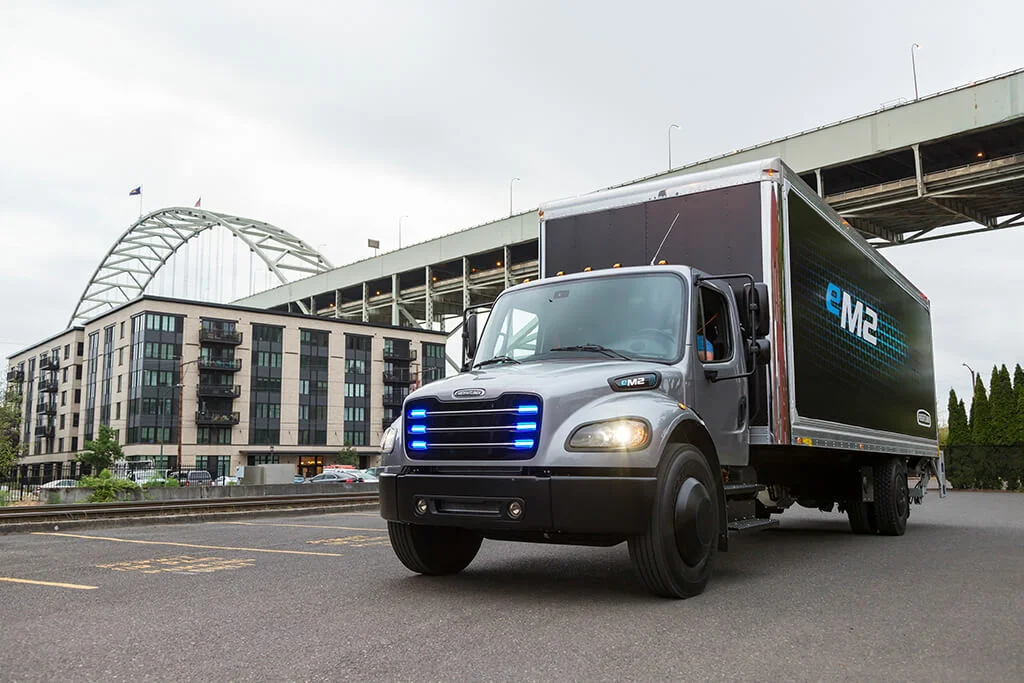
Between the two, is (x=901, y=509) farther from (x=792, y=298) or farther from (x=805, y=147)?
(x=805, y=147)

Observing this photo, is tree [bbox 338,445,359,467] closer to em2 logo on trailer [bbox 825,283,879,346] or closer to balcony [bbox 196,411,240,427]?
balcony [bbox 196,411,240,427]

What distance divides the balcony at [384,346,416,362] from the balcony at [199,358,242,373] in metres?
15.7

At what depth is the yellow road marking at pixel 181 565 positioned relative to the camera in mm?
8711

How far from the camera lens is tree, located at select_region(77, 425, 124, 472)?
6412 cm

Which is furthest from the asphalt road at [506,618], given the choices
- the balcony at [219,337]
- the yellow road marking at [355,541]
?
the balcony at [219,337]

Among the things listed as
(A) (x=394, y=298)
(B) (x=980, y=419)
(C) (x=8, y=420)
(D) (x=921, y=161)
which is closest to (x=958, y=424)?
(B) (x=980, y=419)

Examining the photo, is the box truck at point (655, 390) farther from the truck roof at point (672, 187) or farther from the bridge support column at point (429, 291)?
the bridge support column at point (429, 291)

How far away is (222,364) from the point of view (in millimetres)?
80312

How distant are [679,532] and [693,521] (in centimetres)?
15

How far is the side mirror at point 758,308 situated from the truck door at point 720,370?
31 centimetres

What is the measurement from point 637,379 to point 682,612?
5.68 feet

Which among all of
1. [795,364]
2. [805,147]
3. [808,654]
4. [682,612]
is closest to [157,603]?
[682,612]

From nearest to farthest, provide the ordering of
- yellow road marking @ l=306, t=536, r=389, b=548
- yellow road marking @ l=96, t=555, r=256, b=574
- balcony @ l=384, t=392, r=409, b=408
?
1. yellow road marking @ l=96, t=555, r=256, b=574
2. yellow road marking @ l=306, t=536, r=389, b=548
3. balcony @ l=384, t=392, r=409, b=408

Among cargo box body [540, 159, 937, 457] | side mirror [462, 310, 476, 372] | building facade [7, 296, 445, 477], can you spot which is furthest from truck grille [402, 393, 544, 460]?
building facade [7, 296, 445, 477]
